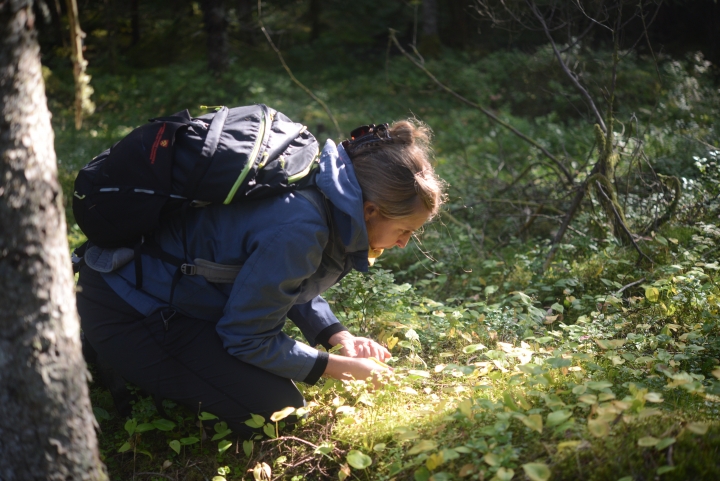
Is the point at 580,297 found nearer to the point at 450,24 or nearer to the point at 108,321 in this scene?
the point at 108,321

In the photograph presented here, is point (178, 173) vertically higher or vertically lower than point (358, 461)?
higher

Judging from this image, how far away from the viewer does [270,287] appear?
233 cm

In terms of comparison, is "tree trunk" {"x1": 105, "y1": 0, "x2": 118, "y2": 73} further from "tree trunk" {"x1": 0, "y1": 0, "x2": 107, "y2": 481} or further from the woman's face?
"tree trunk" {"x1": 0, "y1": 0, "x2": 107, "y2": 481}

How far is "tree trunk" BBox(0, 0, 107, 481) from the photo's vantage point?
5.39 ft

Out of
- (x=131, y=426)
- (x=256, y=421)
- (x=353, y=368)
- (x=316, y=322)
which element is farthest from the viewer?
(x=316, y=322)

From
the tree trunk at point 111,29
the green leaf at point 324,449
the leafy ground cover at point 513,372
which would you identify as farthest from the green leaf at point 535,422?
the tree trunk at point 111,29

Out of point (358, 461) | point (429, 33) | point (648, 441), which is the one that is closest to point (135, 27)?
point (429, 33)

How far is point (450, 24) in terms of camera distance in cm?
1538

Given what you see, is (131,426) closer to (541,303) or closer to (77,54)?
(77,54)

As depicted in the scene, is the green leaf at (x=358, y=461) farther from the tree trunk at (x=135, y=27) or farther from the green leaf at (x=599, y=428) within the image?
the tree trunk at (x=135, y=27)

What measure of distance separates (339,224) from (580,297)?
2.05 meters

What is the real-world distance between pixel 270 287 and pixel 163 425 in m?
0.85

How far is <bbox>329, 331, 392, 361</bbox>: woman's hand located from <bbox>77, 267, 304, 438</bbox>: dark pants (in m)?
0.38

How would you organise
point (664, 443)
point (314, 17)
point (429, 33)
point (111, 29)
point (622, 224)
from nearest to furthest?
point (664, 443) → point (622, 224) → point (111, 29) → point (429, 33) → point (314, 17)
